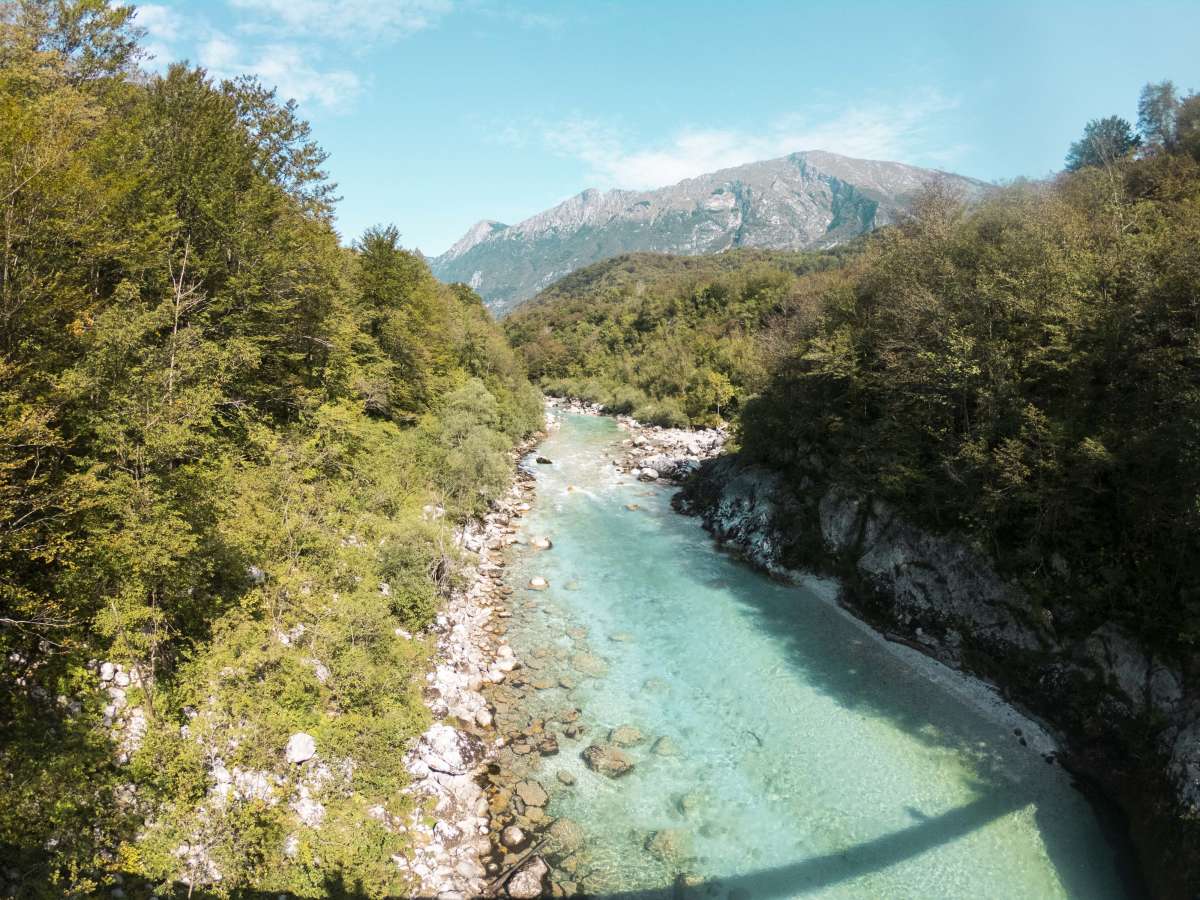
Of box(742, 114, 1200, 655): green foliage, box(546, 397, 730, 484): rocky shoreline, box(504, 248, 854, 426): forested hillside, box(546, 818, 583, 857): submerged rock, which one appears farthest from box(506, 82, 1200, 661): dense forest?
box(546, 818, 583, 857): submerged rock

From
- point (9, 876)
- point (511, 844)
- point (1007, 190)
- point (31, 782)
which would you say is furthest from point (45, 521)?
point (1007, 190)

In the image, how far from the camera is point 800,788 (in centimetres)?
1242

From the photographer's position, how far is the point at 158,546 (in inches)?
355

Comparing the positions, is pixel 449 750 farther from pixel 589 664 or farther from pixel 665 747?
pixel 589 664

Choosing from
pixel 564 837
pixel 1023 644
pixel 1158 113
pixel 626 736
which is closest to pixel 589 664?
pixel 626 736

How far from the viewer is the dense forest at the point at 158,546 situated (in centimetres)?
802

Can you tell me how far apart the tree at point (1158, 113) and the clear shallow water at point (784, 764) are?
35306 millimetres

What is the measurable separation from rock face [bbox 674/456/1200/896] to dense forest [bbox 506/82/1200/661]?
75 centimetres

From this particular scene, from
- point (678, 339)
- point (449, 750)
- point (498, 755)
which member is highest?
point (678, 339)

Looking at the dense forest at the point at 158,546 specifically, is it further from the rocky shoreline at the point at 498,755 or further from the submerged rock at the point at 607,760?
the submerged rock at the point at 607,760

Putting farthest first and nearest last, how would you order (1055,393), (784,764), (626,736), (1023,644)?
(1055,393) → (1023,644) → (626,736) → (784,764)

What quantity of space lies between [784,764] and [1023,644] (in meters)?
8.11

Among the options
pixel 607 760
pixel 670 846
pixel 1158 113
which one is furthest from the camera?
pixel 1158 113

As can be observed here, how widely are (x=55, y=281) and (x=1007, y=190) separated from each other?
35333 millimetres
